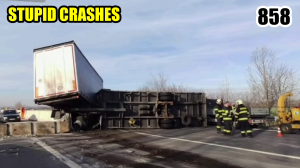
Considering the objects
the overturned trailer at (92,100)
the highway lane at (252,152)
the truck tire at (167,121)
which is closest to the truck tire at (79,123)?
the overturned trailer at (92,100)

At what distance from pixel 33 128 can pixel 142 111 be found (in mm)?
6402

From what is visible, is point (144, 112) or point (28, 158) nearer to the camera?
point (28, 158)

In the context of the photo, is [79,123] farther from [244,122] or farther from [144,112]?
[244,122]

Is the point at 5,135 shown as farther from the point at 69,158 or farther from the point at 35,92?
the point at 69,158

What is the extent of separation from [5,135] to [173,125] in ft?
30.8

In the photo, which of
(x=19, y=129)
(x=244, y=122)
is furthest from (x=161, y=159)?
(x=19, y=129)

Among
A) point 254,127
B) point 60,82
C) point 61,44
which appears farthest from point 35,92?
point 254,127

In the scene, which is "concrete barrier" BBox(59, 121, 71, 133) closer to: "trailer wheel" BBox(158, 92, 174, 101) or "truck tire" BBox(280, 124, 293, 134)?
"trailer wheel" BBox(158, 92, 174, 101)

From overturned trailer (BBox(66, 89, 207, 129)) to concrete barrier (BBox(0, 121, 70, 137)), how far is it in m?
1.08

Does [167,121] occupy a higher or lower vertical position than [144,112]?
lower

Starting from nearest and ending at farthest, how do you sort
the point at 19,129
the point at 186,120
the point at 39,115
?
the point at 19,129, the point at 186,120, the point at 39,115

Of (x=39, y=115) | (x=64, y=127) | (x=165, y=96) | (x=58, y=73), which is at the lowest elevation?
(x=39, y=115)

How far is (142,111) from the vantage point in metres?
19.4

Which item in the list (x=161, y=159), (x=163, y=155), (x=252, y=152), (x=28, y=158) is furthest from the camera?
(x=252, y=152)
